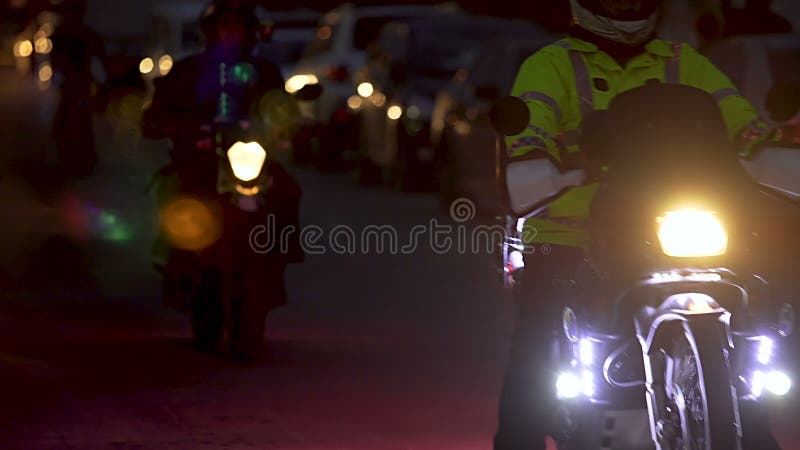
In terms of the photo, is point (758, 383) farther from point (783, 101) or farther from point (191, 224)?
point (191, 224)

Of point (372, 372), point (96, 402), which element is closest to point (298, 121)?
point (372, 372)

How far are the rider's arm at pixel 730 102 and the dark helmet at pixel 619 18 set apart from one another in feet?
0.87

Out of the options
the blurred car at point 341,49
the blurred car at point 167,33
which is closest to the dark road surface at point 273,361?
the blurred car at point 341,49

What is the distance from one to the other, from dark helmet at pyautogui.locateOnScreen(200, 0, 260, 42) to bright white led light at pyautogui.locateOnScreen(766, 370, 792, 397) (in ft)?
18.1

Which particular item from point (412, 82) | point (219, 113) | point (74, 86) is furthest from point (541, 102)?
point (74, 86)

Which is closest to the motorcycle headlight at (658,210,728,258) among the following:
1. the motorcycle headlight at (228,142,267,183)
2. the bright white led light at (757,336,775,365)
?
the bright white led light at (757,336,775,365)

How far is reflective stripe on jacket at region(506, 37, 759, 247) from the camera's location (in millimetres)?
6625

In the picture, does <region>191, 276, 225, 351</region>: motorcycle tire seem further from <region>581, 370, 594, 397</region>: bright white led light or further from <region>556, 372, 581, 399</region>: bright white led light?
<region>581, 370, 594, 397</region>: bright white led light

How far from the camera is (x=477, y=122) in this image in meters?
19.2

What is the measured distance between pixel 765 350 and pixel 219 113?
5.47 metres

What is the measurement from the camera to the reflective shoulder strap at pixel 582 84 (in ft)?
21.9

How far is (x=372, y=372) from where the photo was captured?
10617 millimetres

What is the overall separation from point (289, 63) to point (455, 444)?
25534 millimetres

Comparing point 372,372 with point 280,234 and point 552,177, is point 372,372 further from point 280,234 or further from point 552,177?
point 552,177
